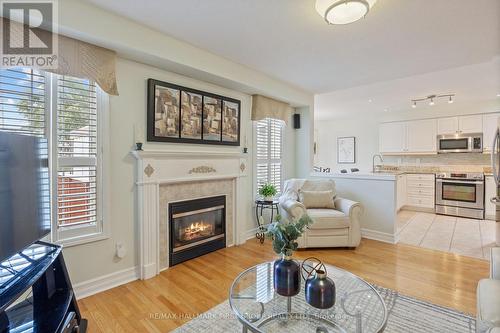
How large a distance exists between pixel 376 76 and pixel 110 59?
3.40 meters

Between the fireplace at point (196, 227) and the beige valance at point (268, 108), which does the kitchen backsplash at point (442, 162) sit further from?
the fireplace at point (196, 227)

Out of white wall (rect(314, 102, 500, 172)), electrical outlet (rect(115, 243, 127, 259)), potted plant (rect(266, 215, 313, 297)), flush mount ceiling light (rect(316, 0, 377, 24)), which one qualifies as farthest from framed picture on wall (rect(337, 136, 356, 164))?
electrical outlet (rect(115, 243, 127, 259))

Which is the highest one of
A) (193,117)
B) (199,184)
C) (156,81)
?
(156,81)

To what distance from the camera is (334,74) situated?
347cm

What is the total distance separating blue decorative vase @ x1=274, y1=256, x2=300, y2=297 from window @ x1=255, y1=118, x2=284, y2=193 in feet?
7.83

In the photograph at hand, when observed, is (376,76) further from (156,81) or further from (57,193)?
(57,193)

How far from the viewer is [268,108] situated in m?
3.89

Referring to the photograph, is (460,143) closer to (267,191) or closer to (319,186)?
(319,186)

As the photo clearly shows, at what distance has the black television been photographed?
1.24m

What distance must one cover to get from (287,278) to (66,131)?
218 cm

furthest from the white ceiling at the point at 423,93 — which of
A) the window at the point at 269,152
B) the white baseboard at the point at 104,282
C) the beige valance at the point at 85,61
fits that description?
the white baseboard at the point at 104,282

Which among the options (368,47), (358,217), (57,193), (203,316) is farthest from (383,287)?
(57,193)

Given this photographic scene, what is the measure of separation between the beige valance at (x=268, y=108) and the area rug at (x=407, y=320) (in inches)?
104

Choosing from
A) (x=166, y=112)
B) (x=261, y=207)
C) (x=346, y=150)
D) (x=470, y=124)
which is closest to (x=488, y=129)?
(x=470, y=124)
